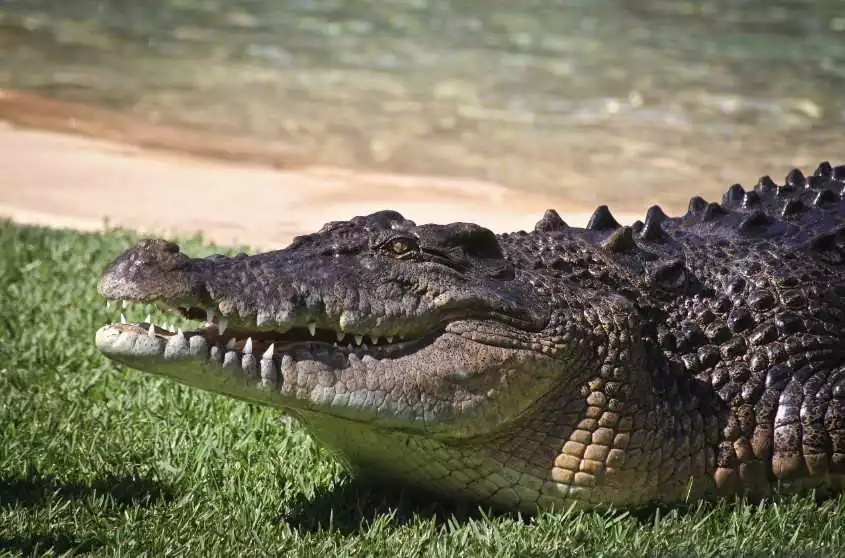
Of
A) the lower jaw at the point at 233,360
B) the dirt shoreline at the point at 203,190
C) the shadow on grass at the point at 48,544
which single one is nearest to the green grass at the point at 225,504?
the shadow on grass at the point at 48,544

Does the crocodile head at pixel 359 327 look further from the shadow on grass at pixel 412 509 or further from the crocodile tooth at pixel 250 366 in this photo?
the shadow on grass at pixel 412 509

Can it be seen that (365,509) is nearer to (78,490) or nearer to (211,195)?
(78,490)

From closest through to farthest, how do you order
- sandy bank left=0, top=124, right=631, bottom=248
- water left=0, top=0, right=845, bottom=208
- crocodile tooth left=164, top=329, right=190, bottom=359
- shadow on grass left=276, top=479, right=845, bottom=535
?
1. crocodile tooth left=164, top=329, right=190, bottom=359
2. shadow on grass left=276, top=479, right=845, bottom=535
3. sandy bank left=0, top=124, right=631, bottom=248
4. water left=0, top=0, right=845, bottom=208

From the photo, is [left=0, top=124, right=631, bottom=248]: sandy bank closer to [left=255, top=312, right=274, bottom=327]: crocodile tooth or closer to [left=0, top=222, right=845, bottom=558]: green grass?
[left=0, top=222, right=845, bottom=558]: green grass

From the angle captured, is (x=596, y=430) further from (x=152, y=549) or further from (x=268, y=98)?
(x=268, y=98)

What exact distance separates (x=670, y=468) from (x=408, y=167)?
26.4ft

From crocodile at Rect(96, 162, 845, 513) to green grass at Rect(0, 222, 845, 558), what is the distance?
149 millimetres

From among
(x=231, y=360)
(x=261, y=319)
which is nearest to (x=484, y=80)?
(x=261, y=319)

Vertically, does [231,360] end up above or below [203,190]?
below

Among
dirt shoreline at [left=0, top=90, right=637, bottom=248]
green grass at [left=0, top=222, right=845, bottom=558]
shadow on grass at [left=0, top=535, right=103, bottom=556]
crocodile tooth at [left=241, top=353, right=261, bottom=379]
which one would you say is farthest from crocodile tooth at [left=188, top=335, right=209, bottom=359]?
dirt shoreline at [left=0, top=90, right=637, bottom=248]

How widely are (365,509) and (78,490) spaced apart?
101cm

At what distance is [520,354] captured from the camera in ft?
13.3

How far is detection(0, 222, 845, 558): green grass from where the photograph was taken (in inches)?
151

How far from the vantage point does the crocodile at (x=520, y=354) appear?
12.4ft
